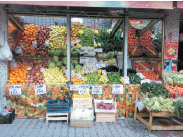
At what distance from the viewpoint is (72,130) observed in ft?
12.9

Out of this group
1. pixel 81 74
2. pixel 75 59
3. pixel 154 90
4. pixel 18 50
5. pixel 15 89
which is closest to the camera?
pixel 154 90

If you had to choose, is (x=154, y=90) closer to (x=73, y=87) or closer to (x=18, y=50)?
(x=73, y=87)

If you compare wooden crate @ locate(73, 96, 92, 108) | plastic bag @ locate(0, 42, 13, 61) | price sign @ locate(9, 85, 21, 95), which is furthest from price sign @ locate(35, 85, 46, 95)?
plastic bag @ locate(0, 42, 13, 61)

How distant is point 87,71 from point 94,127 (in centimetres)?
205

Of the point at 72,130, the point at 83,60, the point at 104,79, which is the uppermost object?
the point at 83,60

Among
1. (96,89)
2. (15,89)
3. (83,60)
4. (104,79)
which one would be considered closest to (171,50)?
(104,79)

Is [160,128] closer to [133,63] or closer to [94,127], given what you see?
[94,127]

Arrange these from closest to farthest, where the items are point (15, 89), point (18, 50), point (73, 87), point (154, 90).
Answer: point (154, 90), point (15, 89), point (73, 87), point (18, 50)

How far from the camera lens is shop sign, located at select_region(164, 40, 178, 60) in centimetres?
521

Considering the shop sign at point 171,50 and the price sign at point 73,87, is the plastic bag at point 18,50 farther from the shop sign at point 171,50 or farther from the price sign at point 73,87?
the shop sign at point 171,50

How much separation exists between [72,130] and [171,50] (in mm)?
3927

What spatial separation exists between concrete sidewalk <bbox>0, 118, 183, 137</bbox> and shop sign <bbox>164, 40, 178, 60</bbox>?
7.80 ft

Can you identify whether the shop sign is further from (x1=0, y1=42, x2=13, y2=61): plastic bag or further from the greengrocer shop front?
(x1=0, y1=42, x2=13, y2=61): plastic bag

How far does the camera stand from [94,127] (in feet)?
13.5
